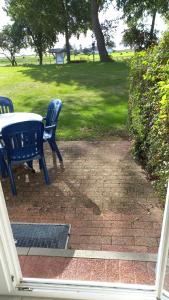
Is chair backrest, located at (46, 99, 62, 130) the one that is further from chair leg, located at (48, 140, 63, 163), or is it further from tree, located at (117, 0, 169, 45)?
tree, located at (117, 0, 169, 45)

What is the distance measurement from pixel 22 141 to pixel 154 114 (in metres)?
A: 1.80

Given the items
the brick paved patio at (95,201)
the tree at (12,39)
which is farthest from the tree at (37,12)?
the brick paved patio at (95,201)

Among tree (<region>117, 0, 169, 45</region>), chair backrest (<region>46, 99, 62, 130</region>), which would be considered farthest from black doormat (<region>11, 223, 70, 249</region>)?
tree (<region>117, 0, 169, 45</region>)

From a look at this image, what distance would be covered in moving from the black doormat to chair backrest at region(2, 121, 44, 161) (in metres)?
1.00

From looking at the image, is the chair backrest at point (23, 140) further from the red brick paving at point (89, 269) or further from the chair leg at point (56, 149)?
the red brick paving at point (89, 269)

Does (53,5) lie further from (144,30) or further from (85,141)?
(85,141)

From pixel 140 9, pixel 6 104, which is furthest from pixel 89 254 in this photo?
pixel 140 9

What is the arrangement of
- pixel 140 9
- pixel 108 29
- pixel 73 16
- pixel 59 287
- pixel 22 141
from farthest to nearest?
1. pixel 108 29
2. pixel 73 16
3. pixel 140 9
4. pixel 22 141
5. pixel 59 287

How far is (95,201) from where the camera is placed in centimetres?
362

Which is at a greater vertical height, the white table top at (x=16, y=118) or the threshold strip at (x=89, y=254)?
the white table top at (x=16, y=118)

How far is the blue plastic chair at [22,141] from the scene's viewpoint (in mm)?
3594

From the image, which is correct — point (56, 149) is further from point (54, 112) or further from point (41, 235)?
point (41, 235)

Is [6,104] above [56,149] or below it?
above

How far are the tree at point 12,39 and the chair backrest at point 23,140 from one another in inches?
1157
